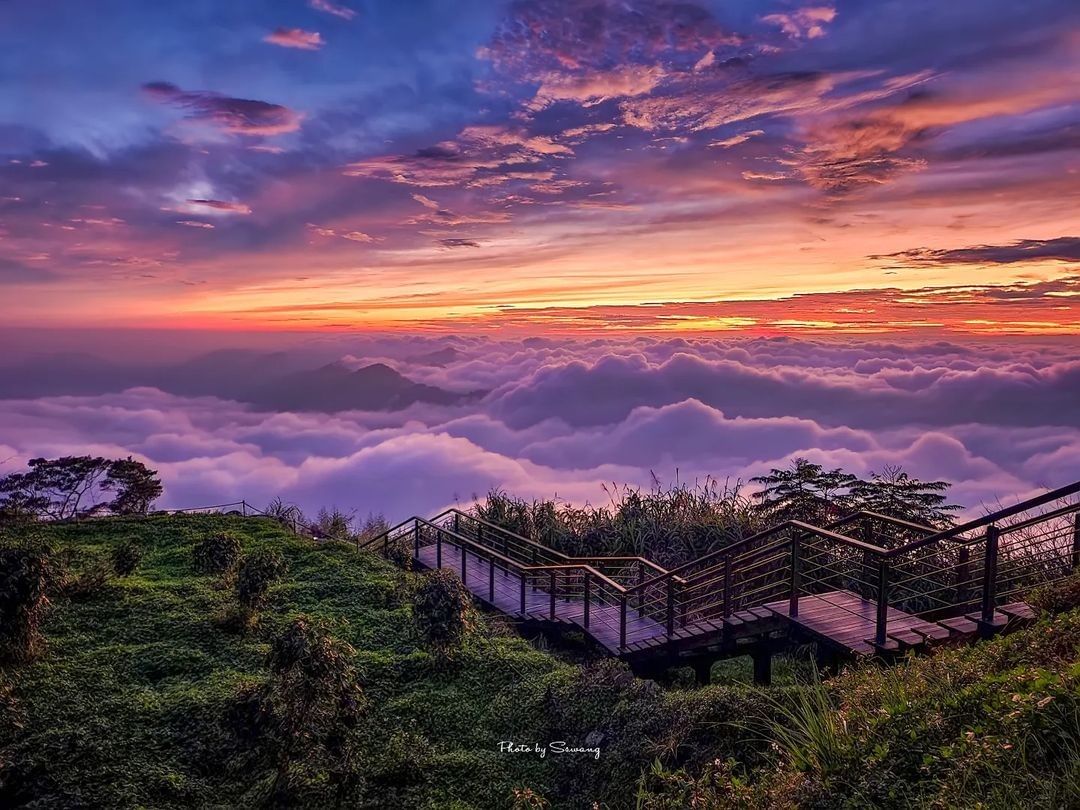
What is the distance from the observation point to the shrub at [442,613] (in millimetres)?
9500

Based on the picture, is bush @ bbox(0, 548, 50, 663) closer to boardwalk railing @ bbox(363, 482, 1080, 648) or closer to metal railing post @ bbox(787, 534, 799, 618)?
boardwalk railing @ bbox(363, 482, 1080, 648)

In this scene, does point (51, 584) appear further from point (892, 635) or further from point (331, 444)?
point (331, 444)

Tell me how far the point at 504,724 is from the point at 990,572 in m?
5.35

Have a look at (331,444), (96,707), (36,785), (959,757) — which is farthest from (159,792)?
(331,444)

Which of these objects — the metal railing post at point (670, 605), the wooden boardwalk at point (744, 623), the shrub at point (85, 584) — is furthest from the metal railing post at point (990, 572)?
the shrub at point (85, 584)

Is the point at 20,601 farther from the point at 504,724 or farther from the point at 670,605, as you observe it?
the point at 670,605

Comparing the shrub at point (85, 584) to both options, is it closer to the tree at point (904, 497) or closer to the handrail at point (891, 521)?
the handrail at point (891, 521)

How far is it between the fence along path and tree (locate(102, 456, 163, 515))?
14460 millimetres

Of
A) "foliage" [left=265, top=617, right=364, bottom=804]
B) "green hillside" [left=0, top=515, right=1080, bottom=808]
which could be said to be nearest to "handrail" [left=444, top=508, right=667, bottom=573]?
"green hillside" [left=0, top=515, right=1080, bottom=808]

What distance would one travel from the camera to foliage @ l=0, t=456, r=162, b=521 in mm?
25344

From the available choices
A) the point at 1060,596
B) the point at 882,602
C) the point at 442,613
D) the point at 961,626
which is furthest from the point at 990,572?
the point at 442,613

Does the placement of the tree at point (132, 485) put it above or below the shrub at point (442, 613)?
below

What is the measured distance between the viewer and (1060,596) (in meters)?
6.68

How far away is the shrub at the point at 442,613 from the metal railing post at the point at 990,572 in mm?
6137
